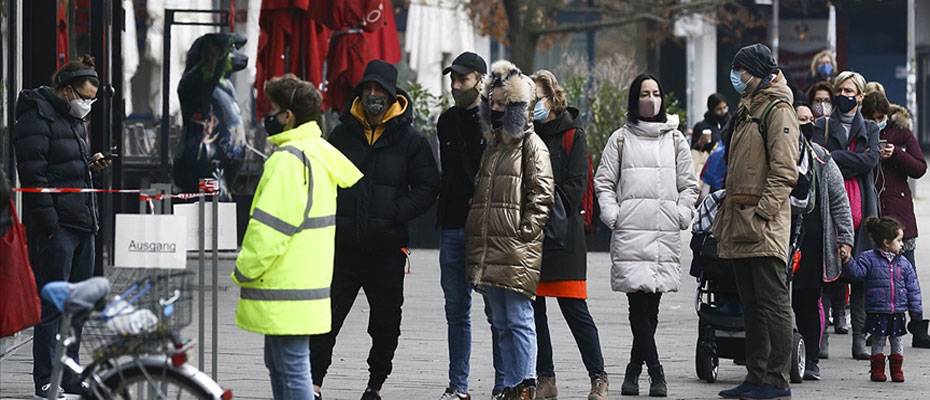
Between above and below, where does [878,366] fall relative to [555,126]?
below

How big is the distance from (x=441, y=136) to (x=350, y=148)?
507mm

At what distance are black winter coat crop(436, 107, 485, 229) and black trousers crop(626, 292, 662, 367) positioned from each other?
124 cm

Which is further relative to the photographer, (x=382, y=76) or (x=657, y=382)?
(x=657, y=382)

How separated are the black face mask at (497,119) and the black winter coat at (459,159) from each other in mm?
308

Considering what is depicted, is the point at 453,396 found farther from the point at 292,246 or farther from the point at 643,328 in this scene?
the point at 292,246

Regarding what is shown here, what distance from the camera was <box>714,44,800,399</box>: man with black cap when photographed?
31.9 feet

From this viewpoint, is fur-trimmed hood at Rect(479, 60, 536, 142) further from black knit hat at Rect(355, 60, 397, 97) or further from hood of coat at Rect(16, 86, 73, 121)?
hood of coat at Rect(16, 86, 73, 121)

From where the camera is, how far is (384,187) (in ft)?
31.7

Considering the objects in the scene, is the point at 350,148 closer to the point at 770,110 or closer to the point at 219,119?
the point at 770,110

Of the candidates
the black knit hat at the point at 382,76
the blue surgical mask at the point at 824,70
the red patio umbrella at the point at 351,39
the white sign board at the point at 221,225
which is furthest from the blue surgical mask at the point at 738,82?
the blue surgical mask at the point at 824,70

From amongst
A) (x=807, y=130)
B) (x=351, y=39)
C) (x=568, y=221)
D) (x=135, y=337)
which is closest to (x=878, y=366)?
(x=807, y=130)

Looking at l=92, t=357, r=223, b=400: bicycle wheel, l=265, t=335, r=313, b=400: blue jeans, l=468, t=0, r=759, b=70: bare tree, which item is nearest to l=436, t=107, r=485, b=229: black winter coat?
l=265, t=335, r=313, b=400: blue jeans

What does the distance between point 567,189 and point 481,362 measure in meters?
2.41

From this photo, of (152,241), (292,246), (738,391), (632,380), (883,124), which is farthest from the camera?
(883,124)
